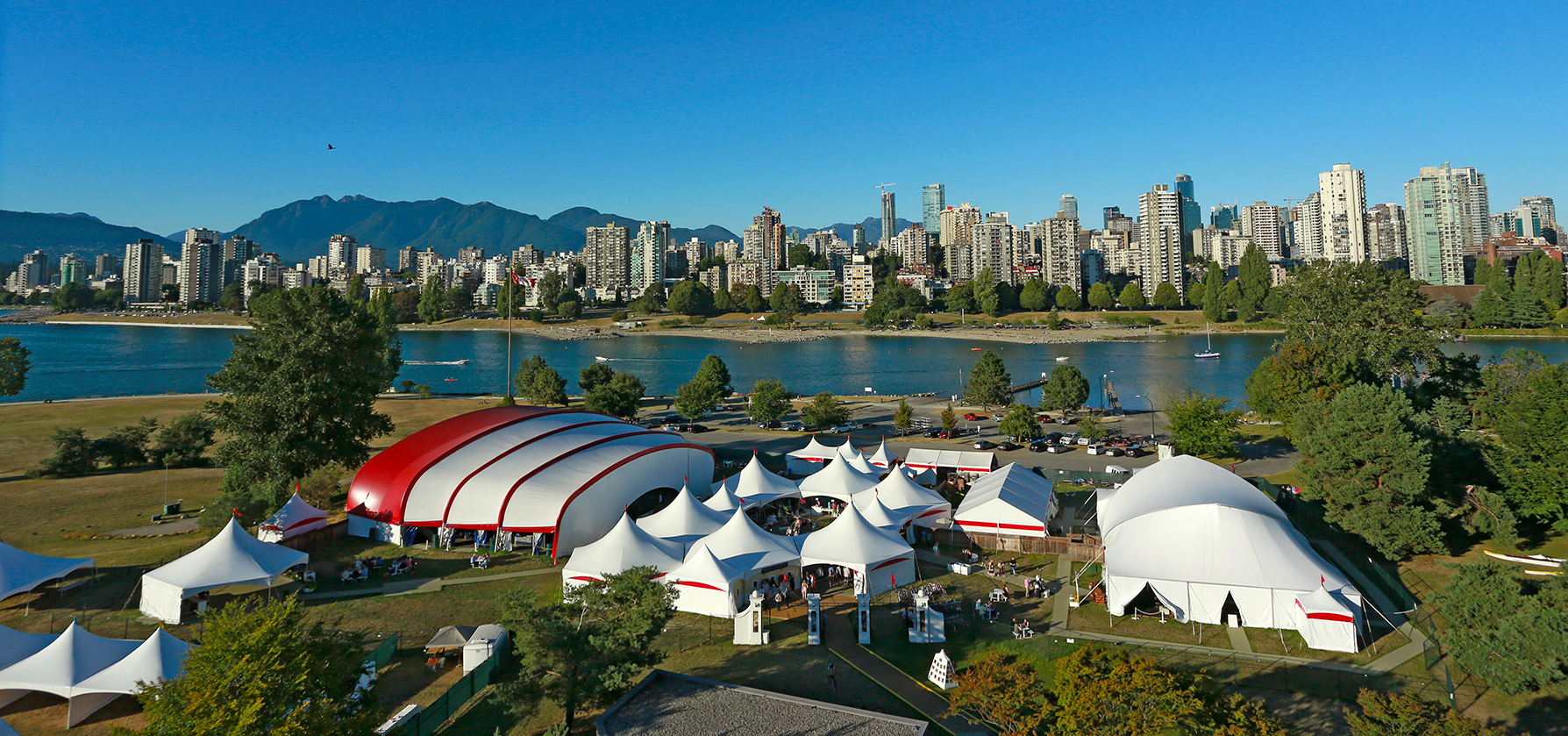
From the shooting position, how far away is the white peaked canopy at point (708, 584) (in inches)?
748

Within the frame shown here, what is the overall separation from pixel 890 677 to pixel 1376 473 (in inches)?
672

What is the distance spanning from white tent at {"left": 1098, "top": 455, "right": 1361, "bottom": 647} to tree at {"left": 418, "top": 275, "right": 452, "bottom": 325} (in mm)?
166385

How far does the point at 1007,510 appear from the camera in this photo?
958 inches

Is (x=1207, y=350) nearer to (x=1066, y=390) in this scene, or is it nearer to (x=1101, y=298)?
(x=1101, y=298)

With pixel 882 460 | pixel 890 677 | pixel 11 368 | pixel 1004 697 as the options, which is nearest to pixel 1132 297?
pixel 882 460

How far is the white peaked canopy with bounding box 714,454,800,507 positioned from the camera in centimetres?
2798

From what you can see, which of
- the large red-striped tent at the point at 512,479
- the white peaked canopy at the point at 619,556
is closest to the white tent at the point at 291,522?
the large red-striped tent at the point at 512,479

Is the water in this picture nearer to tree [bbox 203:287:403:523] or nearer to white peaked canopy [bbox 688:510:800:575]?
tree [bbox 203:287:403:523]

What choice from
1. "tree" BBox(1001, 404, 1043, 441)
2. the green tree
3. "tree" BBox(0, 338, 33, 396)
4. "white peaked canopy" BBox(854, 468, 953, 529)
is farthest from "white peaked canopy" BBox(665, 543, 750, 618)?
the green tree

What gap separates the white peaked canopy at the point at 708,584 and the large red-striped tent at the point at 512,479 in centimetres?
601

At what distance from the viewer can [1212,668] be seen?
15852mm

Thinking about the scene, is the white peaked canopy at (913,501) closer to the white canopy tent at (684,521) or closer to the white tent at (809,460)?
the white canopy tent at (684,521)

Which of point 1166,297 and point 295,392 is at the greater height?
point 1166,297

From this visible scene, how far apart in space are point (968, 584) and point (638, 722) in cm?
1104
